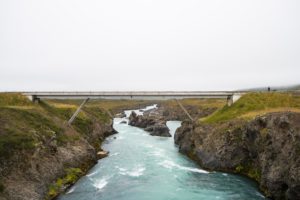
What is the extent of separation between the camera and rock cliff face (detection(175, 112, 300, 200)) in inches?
1748

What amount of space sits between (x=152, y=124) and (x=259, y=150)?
74.7 metres

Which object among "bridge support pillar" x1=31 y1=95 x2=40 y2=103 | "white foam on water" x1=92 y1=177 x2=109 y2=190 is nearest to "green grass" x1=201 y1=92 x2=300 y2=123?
"white foam on water" x1=92 y1=177 x2=109 y2=190

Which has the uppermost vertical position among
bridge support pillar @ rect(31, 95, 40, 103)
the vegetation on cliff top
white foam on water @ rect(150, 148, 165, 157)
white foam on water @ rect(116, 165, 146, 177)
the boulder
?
bridge support pillar @ rect(31, 95, 40, 103)

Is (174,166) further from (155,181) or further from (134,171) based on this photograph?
(155,181)

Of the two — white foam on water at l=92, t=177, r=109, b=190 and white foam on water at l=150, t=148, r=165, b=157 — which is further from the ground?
white foam on water at l=92, t=177, r=109, b=190

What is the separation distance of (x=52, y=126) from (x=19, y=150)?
66.2 ft

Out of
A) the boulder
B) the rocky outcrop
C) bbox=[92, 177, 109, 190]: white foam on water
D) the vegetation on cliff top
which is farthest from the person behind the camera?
the rocky outcrop

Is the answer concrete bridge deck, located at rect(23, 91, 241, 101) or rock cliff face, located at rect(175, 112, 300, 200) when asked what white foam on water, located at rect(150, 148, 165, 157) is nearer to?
rock cliff face, located at rect(175, 112, 300, 200)

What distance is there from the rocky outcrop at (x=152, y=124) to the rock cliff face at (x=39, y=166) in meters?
44.3

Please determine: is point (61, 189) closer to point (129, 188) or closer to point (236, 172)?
point (129, 188)

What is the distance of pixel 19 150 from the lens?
47.4m

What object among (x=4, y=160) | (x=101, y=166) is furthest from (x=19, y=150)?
(x=101, y=166)

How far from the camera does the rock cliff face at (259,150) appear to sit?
44.4m

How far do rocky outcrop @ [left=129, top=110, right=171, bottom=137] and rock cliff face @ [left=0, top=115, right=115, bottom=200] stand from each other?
4426 cm
